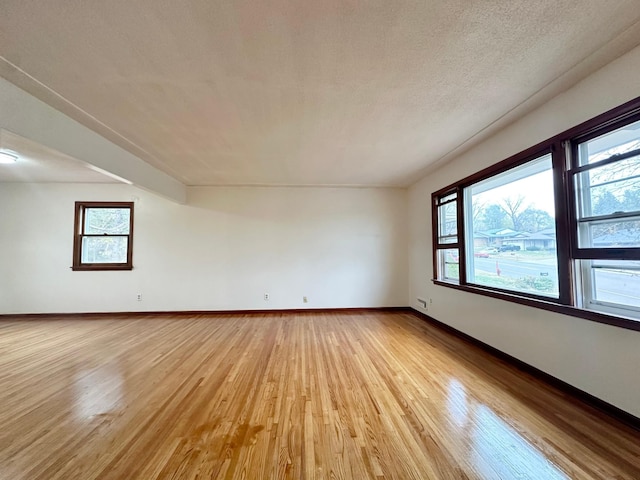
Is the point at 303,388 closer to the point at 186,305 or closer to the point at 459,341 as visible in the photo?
→ the point at 459,341

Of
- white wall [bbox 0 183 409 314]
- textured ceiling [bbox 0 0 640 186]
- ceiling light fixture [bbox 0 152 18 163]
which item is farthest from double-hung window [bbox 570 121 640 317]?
ceiling light fixture [bbox 0 152 18 163]

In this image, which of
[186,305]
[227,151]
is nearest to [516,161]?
[227,151]

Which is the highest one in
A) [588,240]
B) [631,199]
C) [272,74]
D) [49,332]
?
[272,74]

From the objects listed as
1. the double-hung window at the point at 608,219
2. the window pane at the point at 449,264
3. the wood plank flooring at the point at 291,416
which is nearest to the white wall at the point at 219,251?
the window pane at the point at 449,264

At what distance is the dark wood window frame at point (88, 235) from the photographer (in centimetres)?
498

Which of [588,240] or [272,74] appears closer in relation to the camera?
[272,74]

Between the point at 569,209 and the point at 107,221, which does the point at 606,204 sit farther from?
the point at 107,221

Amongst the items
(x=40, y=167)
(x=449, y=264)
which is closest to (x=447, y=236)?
(x=449, y=264)

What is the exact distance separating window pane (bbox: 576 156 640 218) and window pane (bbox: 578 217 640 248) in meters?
0.08

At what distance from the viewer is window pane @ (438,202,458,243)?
398 cm

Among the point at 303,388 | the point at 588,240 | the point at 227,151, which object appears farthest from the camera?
the point at 227,151

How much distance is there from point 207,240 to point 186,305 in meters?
1.36

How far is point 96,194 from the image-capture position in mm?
5094

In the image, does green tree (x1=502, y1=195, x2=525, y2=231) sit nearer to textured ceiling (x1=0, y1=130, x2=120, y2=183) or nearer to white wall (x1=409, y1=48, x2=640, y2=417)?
white wall (x1=409, y1=48, x2=640, y2=417)
